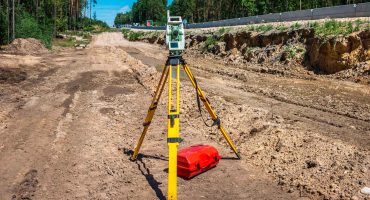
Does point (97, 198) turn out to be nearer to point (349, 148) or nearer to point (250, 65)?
point (349, 148)

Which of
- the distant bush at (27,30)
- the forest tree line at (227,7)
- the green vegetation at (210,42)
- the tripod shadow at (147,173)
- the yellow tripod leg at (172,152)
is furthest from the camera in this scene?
→ the forest tree line at (227,7)

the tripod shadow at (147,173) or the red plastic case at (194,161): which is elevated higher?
the red plastic case at (194,161)

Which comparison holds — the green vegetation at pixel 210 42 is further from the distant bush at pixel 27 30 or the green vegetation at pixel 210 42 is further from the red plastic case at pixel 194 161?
the red plastic case at pixel 194 161

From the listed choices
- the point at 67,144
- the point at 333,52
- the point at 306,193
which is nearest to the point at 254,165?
the point at 306,193

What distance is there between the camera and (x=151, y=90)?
1345cm

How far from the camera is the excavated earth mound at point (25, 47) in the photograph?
28.3 meters

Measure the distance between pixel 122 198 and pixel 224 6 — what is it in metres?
74.4

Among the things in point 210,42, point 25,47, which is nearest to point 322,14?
Result: point 210,42

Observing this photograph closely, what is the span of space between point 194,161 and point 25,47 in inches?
1095

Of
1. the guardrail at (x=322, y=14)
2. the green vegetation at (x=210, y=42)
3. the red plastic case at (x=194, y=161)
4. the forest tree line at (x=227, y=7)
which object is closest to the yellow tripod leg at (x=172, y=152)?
the red plastic case at (x=194, y=161)

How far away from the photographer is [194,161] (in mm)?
6012

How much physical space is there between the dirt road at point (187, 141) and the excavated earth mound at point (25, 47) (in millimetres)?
14907

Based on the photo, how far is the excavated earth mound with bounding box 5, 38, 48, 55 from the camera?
28344mm

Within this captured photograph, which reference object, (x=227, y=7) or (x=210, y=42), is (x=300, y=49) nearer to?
(x=210, y=42)
